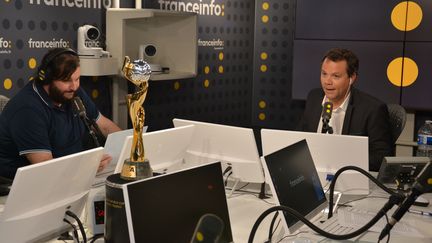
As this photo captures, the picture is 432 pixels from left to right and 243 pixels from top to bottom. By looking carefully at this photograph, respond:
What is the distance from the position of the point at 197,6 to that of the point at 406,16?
1.60m

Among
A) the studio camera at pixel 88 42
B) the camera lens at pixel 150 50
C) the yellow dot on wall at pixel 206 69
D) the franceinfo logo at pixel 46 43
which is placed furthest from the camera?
the yellow dot on wall at pixel 206 69

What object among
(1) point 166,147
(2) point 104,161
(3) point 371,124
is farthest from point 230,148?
(3) point 371,124

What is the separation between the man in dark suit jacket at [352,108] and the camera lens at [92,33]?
141 centimetres

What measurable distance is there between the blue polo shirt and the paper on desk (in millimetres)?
1433

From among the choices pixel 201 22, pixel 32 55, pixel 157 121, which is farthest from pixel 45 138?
pixel 201 22

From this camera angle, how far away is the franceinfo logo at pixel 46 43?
11.7 ft

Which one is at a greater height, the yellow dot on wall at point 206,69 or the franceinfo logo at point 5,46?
the franceinfo logo at point 5,46

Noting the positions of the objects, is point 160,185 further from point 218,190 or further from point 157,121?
point 157,121

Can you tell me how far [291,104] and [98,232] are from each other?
3339mm

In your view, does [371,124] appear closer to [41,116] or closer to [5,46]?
[41,116]

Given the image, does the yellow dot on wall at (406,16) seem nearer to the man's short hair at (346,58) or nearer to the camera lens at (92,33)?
the man's short hair at (346,58)

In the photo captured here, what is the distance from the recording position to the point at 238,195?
2887mm

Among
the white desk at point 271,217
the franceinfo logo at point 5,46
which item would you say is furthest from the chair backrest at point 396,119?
the franceinfo logo at point 5,46

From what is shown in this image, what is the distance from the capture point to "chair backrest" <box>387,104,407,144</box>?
11.5 ft
